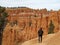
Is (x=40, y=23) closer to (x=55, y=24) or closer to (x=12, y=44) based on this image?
(x=55, y=24)

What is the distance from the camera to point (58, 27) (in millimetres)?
55656

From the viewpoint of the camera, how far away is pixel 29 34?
46.4 m

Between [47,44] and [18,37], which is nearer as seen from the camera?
[47,44]

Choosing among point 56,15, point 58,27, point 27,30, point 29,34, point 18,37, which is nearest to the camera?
point 18,37

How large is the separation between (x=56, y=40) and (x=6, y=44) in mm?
15342

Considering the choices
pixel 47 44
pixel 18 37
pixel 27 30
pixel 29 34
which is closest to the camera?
pixel 47 44

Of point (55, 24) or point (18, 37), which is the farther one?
point (55, 24)

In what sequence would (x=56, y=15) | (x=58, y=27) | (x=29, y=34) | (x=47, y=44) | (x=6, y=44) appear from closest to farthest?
(x=47, y=44)
(x=6, y=44)
(x=29, y=34)
(x=58, y=27)
(x=56, y=15)

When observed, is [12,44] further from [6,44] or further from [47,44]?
[47,44]

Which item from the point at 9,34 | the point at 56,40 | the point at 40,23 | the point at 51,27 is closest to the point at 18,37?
the point at 9,34

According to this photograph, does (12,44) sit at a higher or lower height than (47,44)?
lower

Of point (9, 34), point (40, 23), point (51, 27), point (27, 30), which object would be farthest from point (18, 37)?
point (40, 23)

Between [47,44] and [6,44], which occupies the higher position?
[47,44]

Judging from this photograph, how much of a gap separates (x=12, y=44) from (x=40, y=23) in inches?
971
